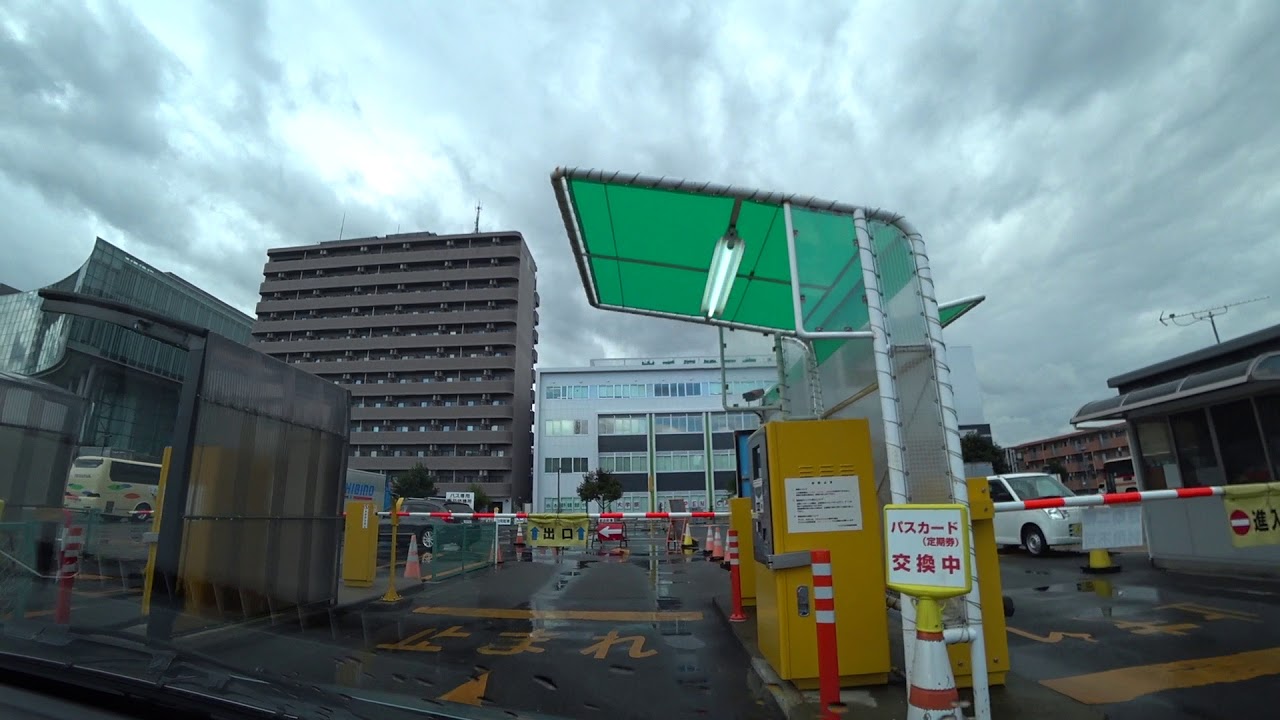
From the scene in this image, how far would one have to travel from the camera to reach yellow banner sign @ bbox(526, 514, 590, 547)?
1263 cm

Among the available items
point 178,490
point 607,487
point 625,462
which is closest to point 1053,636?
point 178,490

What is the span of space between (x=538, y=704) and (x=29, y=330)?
625cm

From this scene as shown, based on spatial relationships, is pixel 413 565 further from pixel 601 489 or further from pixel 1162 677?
pixel 601 489

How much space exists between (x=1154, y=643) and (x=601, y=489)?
48.1m

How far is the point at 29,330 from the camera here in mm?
6266

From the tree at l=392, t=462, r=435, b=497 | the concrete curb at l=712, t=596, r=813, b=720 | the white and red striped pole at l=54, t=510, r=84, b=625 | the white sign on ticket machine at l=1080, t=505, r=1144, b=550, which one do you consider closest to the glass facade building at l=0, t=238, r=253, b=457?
the white and red striped pole at l=54, t=510, r=84, b=625

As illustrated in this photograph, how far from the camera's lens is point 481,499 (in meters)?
60.2

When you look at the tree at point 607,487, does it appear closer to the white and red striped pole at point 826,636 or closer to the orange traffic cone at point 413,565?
the orange traffic cone at point 413,565

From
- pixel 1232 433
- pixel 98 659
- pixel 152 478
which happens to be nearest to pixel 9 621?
pixel 98 659

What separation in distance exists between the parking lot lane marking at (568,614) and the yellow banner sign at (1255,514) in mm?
5537

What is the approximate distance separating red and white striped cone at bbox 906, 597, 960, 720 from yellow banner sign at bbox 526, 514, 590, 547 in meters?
9.91

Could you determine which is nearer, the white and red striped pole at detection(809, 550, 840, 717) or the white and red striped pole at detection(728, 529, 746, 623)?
the white and red striped pole at detection(809, 550, 840, 717)

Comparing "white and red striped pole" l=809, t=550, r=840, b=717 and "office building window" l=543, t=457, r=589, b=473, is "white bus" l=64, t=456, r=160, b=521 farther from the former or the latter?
"office building window" l=543, t=457, r=589, b=473

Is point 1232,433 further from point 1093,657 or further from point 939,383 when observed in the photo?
point 939,383
